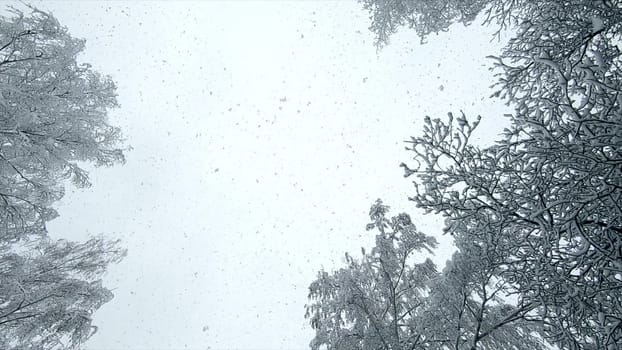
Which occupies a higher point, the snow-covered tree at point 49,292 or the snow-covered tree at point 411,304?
the snow-covered tree at point 49,292

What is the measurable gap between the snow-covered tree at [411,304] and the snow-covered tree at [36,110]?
5.31 meters

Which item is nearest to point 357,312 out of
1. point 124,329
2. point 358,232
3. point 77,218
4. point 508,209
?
point 508,209

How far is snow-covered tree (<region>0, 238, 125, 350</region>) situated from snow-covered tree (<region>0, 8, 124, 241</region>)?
2.50 feet

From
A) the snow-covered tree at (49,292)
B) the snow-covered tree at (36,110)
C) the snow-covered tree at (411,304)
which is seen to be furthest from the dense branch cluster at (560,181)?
the snow-covered tree at (49,292)

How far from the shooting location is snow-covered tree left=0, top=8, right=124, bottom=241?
4414mm

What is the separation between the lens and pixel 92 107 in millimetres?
6758

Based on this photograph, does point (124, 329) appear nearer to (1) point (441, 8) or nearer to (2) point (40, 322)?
(2) point (40, 322)

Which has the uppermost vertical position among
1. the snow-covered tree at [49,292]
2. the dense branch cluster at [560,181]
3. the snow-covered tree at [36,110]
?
the snow-covered tree at [36,110]

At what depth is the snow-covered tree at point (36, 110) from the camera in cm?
441

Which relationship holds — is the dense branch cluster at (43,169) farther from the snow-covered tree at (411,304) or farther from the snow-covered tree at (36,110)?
the snow-covered tree at (411,304)

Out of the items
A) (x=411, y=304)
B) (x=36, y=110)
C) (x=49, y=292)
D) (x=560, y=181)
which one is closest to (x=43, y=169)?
(x=36, y=110)

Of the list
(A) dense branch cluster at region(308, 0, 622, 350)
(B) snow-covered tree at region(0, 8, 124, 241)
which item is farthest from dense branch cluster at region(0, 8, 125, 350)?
(A) dense branch cluster at region(308, 0, 622, 350)

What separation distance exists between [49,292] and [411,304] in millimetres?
7484

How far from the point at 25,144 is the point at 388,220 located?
20.4 feet
